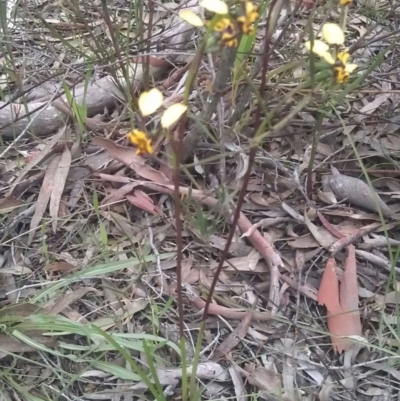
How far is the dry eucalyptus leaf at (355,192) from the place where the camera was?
1.24 m

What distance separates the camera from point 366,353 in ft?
3.50

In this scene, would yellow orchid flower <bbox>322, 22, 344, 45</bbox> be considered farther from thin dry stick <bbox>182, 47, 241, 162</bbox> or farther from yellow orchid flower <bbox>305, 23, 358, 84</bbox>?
thin dry stick <bbox>182, 47, 241, 162</bbox>

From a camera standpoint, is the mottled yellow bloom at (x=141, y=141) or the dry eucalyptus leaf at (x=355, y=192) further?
the dry eucalyptus leaf at (x=355, y=192)

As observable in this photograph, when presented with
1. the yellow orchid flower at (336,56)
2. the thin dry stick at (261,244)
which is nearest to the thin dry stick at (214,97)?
the thin dry stick at (261,244)

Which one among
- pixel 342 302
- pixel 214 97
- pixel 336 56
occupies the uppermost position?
pixel 336 56

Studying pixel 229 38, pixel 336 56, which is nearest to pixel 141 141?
pixel 229 38

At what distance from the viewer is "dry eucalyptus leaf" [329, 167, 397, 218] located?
1237 millimetres

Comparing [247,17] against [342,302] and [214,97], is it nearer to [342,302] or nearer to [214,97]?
[214,97]

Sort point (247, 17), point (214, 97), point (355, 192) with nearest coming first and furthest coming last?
point (247, 17), point (214, 97), point (355, 192)

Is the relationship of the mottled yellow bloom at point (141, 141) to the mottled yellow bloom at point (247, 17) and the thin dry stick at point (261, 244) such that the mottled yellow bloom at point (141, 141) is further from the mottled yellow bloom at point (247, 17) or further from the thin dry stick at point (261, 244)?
the thin dry stick at point (261, 244)

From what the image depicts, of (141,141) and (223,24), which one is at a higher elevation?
(223,24)

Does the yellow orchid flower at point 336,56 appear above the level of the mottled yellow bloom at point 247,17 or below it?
below

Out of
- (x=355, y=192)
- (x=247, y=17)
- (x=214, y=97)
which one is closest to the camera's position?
(x=247, y=17)

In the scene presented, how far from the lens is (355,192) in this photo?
1.26m
